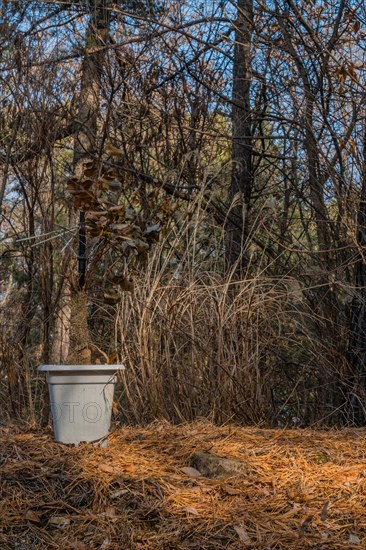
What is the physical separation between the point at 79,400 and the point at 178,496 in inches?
31.4

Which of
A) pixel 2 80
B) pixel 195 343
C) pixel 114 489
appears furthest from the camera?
pixel 2 80

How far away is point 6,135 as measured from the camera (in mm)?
5398

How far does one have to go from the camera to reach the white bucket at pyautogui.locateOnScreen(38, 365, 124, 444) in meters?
2.94

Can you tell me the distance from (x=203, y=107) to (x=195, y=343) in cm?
228

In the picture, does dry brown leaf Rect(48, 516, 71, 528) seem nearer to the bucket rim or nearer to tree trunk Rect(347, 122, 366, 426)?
the bucket rim

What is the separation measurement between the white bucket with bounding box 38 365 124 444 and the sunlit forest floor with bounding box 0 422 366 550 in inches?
3.4

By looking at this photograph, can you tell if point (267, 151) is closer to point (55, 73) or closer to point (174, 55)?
point (174, 55)

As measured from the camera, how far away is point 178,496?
2330 millimetres

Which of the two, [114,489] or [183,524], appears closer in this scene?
[183,524]

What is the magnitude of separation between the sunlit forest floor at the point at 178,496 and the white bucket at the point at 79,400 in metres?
0.09

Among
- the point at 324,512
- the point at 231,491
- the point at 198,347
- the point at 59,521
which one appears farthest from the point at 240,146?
the point at 59,521

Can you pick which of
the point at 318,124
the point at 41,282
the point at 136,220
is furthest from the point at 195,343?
the point at 318,124

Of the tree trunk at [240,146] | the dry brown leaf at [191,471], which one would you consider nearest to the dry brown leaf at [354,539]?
the dry brown leaf at [191,471]

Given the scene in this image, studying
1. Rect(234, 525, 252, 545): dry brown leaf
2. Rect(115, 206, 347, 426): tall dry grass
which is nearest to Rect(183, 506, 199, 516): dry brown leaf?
Rect(234, 525, 252, 545): dry brown leaf
